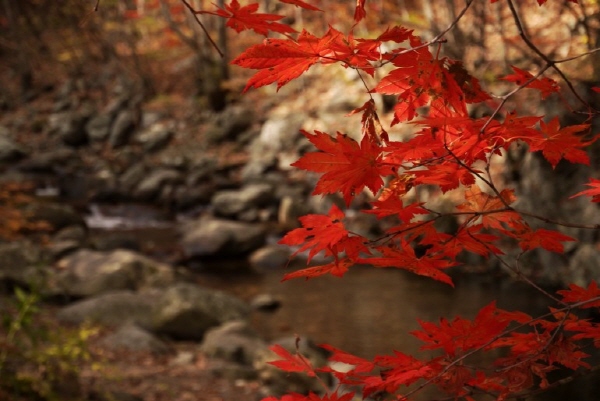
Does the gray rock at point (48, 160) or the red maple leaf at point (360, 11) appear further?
the gray rock at point (48, 160)

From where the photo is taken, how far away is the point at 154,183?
52.6ft

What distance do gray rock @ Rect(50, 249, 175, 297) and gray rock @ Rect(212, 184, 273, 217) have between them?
14.5 feet

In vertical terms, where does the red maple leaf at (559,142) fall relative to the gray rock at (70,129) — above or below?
above

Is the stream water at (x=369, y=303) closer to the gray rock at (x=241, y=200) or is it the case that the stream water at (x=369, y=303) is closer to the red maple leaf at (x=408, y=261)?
the gray rock at (x=241, y=200)

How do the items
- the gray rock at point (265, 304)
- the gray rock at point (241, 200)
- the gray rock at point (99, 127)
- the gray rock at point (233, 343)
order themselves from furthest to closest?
1. the gray rock at point (99, 127)
2. the gray rock at point (241, 200)
3. the gray rock at point (265, 304)
4. the gray rock at point (233, 343)

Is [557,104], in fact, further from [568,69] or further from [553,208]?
[553,208]

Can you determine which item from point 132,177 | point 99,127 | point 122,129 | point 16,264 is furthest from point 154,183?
point 16,264

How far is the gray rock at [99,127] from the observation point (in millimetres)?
20781

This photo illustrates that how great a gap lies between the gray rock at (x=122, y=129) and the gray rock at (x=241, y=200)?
697 centimetres

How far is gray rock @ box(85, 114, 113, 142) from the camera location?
68.2 ft

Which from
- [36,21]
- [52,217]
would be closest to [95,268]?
[52,217]

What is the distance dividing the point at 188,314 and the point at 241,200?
6.90 m

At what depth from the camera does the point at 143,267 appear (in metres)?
9.41

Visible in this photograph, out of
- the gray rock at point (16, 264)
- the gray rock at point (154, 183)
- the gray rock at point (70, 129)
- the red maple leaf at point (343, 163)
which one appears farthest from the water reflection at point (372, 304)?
the gray rock at point (70, 129)
